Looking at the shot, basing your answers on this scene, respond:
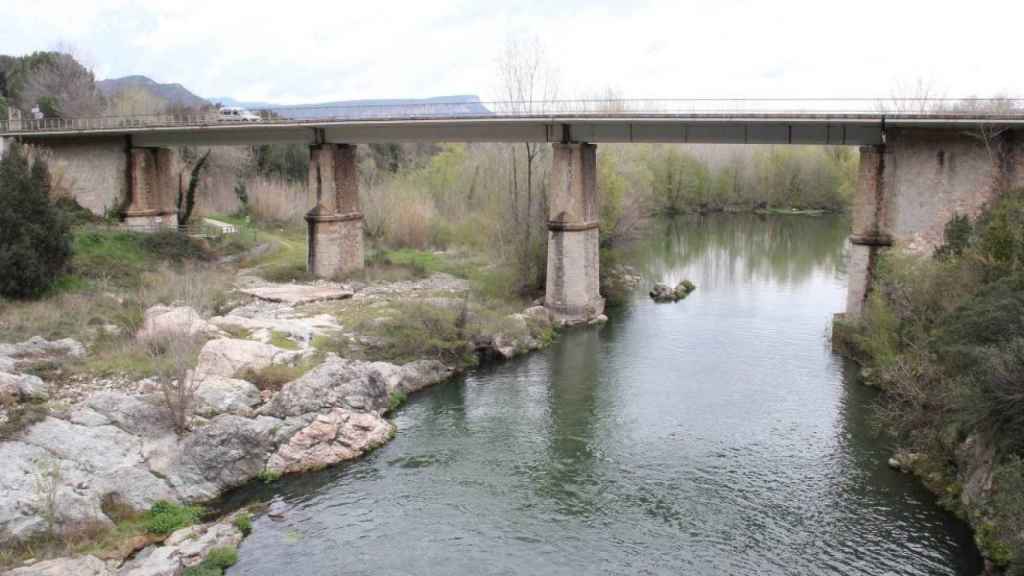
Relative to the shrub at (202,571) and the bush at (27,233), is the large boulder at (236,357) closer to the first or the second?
the shrub at (202,571)

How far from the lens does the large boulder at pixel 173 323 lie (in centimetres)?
2186

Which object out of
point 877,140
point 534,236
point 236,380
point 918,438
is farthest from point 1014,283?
point 534,236

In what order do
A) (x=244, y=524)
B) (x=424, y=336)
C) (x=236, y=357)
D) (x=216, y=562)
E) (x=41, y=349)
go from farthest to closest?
(x=424, y=336), (x=41, y=349), (x=236, y=357), (x=244, y=524), (x=216, y=562)

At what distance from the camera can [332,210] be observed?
3503cm

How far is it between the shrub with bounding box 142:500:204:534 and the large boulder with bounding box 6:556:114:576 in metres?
1.50

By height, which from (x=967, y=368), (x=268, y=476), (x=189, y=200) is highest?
(x=189, y=200)

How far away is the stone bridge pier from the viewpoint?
25.0 metres

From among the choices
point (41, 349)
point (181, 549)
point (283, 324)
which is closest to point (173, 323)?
point (41, 349)

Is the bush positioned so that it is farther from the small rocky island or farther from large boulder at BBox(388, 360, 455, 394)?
the small rocky island

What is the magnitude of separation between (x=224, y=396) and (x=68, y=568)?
662cm

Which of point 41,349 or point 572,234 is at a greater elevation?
point 572,234

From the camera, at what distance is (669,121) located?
92.4 ft

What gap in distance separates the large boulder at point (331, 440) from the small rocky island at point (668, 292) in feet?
61.1

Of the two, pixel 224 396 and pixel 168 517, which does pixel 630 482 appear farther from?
pixel 224 396
